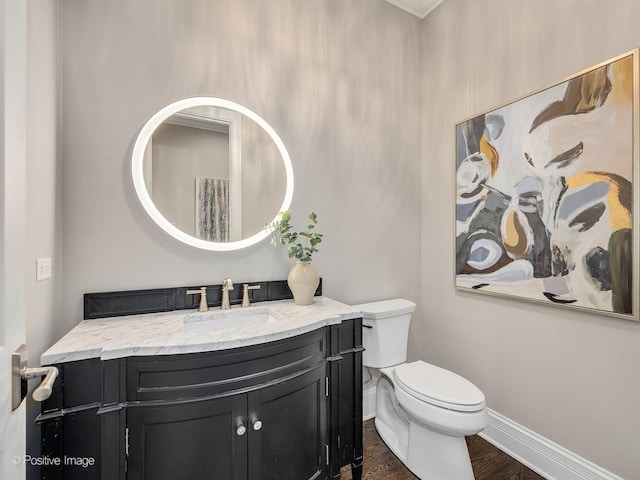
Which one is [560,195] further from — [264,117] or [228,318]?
[228,318]

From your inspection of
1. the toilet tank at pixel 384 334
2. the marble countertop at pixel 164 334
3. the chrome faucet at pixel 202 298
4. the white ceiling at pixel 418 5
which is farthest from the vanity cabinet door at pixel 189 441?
the white ceiling at pixel 418 5

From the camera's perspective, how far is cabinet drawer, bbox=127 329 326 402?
102 centimetres

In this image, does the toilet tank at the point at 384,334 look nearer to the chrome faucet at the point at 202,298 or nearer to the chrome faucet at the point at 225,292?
the chrome faucet at the point at 225,292

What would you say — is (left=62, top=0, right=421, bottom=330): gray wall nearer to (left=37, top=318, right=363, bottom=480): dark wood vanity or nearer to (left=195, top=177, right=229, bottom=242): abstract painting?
(left=195, top=177, right=229, bottom=242): abstract painting

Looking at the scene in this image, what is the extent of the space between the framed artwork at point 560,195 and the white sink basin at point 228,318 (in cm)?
136

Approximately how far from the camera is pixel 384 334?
1.87 metres

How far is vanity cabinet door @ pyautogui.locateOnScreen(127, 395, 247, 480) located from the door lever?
1.67 feet

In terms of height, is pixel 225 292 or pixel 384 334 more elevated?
pixel 225 292

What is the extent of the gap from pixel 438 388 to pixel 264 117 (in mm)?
1803

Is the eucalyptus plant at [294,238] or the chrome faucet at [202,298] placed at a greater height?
the eucalyptus plant at [294,238]

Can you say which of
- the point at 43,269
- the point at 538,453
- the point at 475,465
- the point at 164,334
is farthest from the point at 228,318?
the point at 538,453

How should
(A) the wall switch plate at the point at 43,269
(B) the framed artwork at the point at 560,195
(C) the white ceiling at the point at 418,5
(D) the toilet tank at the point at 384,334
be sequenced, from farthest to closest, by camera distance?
(C) the white ceiling at the point at 418,5, (D) the toilet tank at the point at 384,334, (B) the framed artwork at the point at 560,195, (A) the wall switch plate at the point at 43,269

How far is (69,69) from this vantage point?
Answer: 4.44 ft

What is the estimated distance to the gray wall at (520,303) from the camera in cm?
134
